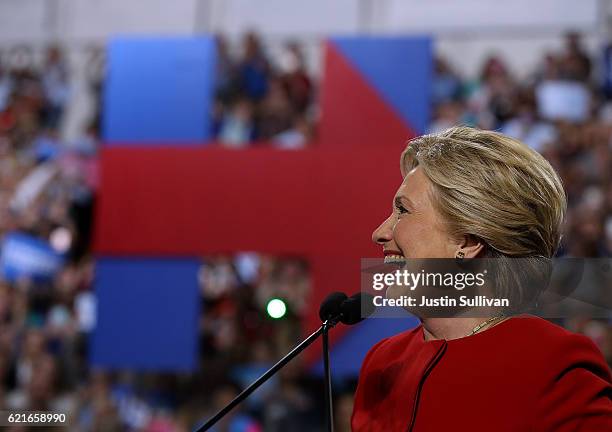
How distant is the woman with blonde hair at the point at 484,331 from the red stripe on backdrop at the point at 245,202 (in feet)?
9.07

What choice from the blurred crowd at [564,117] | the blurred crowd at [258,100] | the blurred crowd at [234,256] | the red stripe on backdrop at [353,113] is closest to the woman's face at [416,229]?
the blurred crowd at [234,256]

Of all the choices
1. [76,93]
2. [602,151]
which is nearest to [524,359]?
[602,151]

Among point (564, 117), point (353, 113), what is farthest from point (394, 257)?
point (564, 117)

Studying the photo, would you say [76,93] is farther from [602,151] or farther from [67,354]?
[602,151]

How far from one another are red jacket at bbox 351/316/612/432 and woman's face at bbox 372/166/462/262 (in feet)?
0.48

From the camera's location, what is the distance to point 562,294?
1394 mm

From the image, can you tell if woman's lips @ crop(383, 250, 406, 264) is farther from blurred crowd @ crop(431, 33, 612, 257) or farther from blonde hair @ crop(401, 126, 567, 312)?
blurred crowd @ crop(431, 33, 612, 257)

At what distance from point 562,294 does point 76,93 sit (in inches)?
284

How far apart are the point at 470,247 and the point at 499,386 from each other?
22 centimetres

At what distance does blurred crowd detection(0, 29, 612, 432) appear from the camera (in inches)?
171

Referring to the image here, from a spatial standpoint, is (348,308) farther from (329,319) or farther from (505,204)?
(505,204)

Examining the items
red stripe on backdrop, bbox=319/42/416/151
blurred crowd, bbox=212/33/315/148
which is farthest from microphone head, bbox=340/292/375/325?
blurred crowd, bbox=212/33/315/148

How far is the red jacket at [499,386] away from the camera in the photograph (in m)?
1.22

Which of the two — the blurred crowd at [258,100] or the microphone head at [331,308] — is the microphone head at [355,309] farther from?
the blurred crowd at [258,100]
